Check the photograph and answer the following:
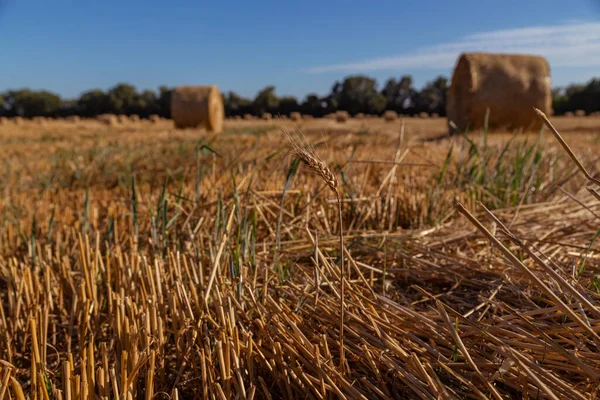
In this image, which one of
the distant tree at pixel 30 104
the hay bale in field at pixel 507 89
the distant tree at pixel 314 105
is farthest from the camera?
the distant tree at pixel 30 104

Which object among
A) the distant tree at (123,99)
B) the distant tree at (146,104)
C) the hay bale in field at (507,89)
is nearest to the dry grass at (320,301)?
the hay bale in field at (507,89)

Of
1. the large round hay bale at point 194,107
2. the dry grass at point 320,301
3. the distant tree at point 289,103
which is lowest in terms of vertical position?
the dry grass at point 320,301

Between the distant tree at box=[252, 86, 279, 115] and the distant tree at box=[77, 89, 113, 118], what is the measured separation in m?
11.3

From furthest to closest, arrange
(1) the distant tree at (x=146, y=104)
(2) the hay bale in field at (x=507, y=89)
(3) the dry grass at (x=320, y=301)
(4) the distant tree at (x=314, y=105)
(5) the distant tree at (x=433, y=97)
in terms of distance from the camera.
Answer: (1) the distant tree at (x=146, y=104), (5) the distant tree at (x=433, y=97), (4) the distant tree at (x=314, y=105), (2) the hay bale in field at (x=507, y=89), (3) the dry grass at (x=320, y=301)

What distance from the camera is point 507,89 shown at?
766 centimetres

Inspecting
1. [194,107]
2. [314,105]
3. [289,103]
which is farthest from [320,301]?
[289,103]

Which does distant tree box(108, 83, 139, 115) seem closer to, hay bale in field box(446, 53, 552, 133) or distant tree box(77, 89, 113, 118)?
distant tree box(77, 89, 113, 118)

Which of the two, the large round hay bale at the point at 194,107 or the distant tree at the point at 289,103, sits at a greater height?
the distant tree at the point at 289,103

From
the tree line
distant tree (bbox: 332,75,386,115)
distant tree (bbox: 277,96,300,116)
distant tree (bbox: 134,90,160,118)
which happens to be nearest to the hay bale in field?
the tree line

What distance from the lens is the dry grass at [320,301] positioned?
89 centimetres

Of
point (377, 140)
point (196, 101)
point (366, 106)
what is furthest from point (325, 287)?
point (366, 106)

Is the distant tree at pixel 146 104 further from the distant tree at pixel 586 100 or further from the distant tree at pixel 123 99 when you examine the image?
the distant tree at pixel 586 100

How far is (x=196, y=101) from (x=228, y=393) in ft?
35.5

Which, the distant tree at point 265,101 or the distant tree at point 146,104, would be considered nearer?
the distant tree at point 265,101
